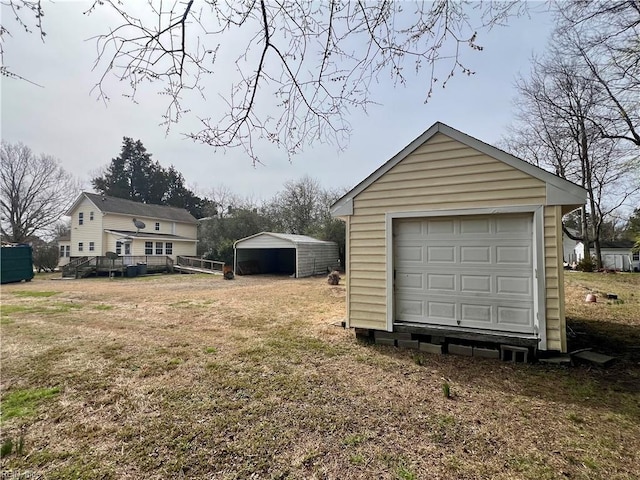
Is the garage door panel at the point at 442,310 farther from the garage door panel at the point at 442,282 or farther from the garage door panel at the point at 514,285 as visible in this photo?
the garage door panel at the point at 514,285

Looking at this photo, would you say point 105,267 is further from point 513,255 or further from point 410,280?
point 513,255

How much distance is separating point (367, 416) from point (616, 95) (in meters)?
13.1

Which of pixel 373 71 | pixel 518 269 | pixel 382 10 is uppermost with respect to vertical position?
pixel 382 10

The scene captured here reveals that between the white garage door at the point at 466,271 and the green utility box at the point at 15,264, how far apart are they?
68.3ft

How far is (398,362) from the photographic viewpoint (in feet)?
15.8

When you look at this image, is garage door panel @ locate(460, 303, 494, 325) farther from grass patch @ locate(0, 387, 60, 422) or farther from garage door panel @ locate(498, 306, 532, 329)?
grass patch @ locate(0, 387, 60, 422)

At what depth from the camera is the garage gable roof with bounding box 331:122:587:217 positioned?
4508 millimetres

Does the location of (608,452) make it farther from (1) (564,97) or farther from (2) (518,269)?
(1) (564,97)

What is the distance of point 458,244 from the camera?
5332 mm

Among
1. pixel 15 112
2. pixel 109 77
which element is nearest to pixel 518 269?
pixel 109 77

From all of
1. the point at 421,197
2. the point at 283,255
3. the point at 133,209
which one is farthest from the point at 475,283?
the point at 133,209

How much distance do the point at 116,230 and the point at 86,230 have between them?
2129 mm

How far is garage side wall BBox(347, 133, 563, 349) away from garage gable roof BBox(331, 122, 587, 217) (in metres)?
0.07

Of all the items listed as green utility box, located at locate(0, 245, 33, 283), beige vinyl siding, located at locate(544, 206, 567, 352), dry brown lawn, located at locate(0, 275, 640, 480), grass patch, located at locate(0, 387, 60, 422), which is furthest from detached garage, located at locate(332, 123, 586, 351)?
green utility box, located at locate(0, 245, 33, 283)
